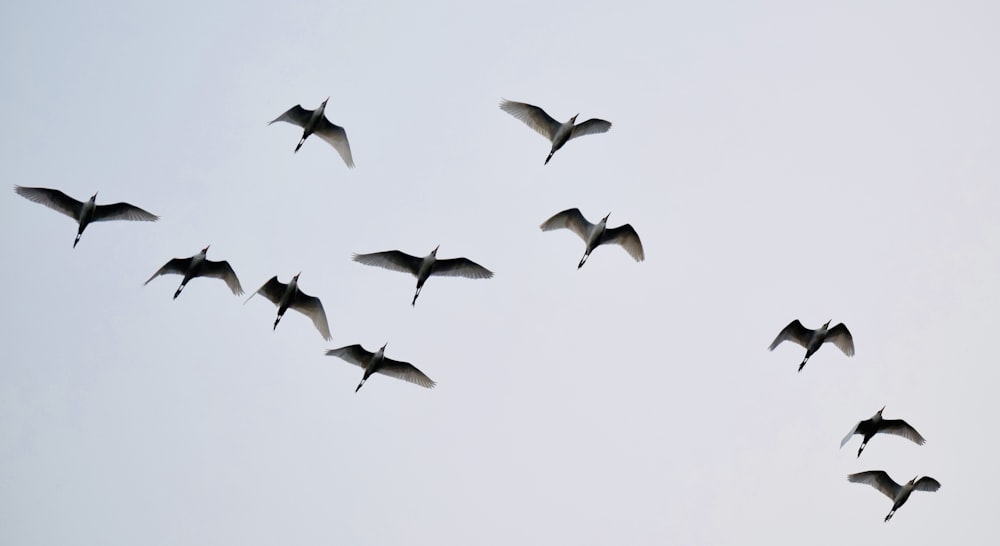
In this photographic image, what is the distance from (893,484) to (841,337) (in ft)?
18.3

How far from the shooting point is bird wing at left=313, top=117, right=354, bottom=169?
35.8 m

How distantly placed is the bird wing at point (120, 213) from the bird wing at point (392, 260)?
7350 millimetres

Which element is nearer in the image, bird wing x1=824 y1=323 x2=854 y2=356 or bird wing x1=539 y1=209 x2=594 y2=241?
bird wing x1=539 y1=209 x2=594 y2=241

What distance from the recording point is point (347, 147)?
1427 inches

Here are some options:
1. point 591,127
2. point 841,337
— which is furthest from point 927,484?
point 591,127

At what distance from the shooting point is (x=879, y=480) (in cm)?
3791

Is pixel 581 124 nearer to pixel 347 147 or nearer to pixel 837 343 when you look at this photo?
pixel 347 147

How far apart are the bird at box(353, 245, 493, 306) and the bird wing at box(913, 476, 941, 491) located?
16.1 m

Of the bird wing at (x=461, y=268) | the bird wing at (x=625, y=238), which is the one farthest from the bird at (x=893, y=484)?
the bird wing at (x=461, y=268)

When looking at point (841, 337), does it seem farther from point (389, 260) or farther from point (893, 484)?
point (389, 260)

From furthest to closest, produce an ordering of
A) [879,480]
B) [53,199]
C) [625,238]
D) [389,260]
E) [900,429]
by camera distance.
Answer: [879,480]
[900,429]
[625,238]
[53,199]
[389,260]

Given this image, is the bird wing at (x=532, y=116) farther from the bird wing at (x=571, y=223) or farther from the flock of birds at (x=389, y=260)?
the bird wing at (x=571, y=223)

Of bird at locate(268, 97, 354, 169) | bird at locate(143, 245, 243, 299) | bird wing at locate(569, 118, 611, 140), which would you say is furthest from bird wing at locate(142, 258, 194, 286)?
bird wing at locate(569, 118, 611, 140)

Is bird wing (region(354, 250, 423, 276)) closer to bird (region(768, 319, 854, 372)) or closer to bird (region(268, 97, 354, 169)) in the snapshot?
bird (region(268, 97, 354, 169))
